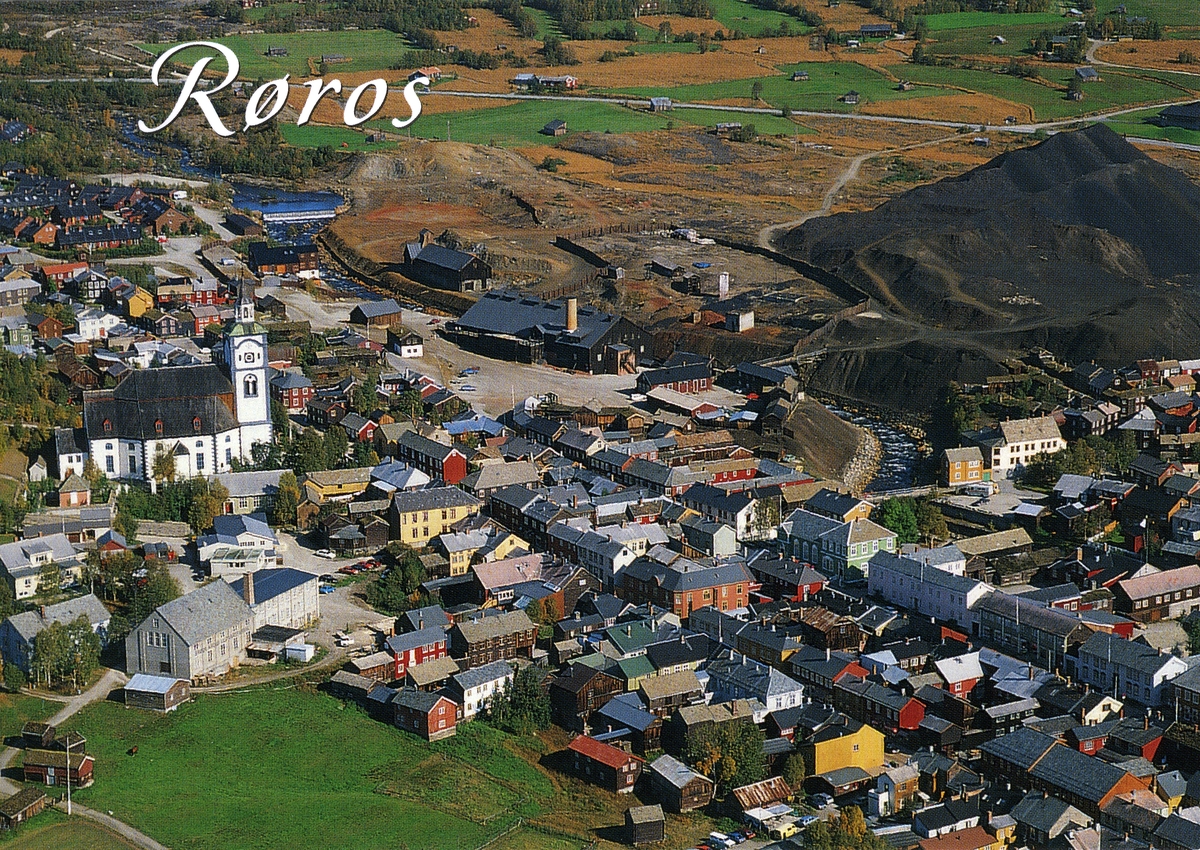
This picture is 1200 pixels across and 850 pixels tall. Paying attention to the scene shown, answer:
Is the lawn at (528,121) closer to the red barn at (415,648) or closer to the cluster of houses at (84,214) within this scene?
the cluster of houses at (84,214)

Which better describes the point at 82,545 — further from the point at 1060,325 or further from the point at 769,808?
the point at 1060,325

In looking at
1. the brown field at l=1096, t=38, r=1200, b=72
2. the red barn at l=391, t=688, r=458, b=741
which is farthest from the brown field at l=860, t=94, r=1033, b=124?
the red barn at l=391, t=688, r=458, b=741

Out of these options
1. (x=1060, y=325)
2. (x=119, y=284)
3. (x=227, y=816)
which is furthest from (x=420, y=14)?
(x=227, y=816)

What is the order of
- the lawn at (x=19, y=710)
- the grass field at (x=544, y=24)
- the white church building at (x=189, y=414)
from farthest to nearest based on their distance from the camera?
the grass field at (x=544, y=24), the white church building at (x=189, y=414), the lawn at (x=19, y=710)

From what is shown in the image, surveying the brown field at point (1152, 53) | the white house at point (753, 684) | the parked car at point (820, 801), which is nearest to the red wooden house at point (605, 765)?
the white house at point (753, 684)

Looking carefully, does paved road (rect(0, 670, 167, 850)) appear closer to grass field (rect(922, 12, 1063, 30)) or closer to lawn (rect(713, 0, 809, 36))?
grass field (rect(922, 12, 1063, 30))
